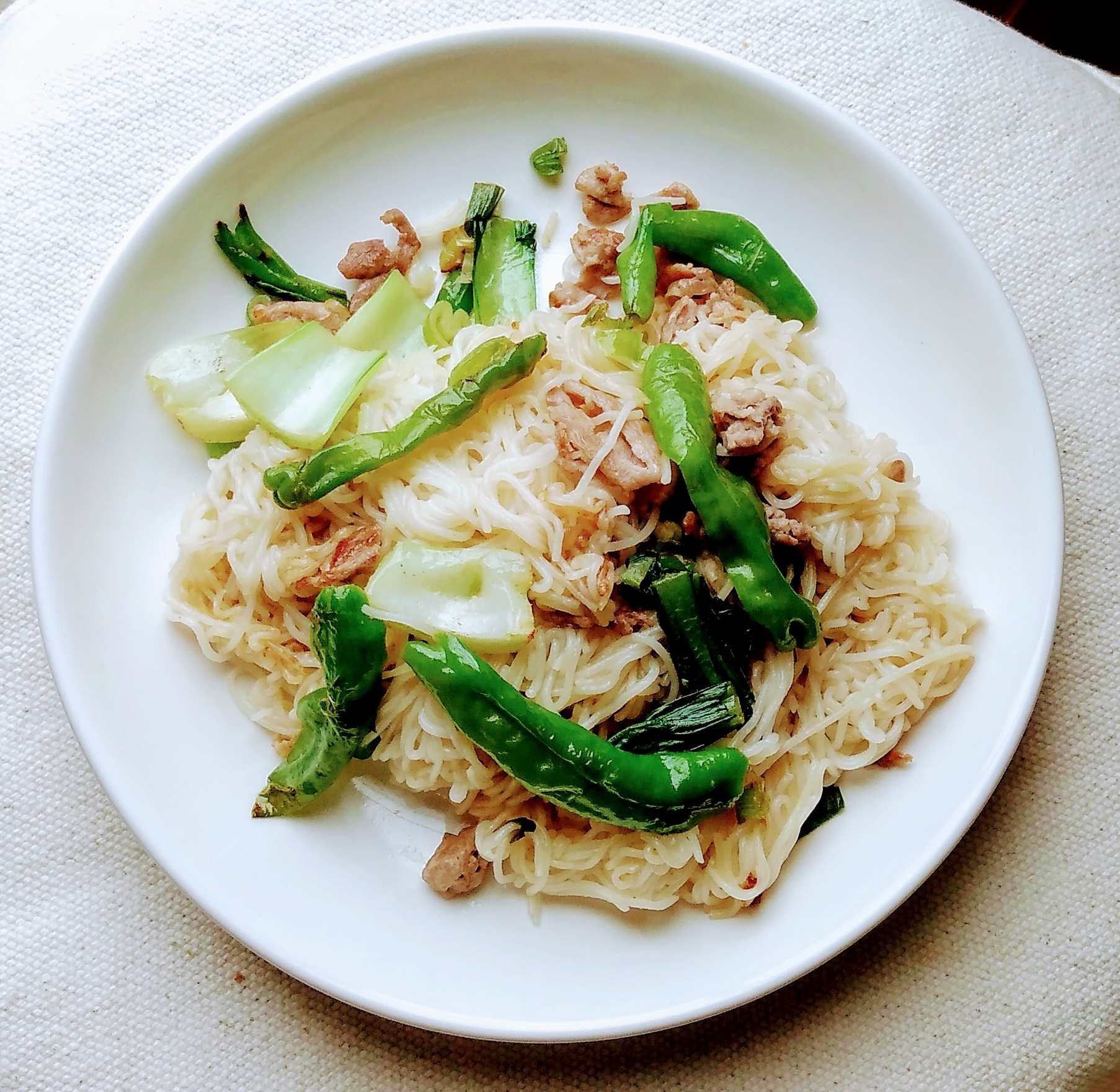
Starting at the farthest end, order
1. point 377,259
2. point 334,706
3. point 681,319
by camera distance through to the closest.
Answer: point 377,259 < point 681,319 < point 334,706

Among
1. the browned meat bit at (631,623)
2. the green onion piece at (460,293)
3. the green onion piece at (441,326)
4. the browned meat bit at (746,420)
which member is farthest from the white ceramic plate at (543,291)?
the browned meat bit at (631,623)

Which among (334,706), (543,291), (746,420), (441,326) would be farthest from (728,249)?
(334,706)

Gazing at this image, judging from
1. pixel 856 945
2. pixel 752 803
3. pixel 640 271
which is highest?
pixel 640 271

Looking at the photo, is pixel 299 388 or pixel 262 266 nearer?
pixel 299 388

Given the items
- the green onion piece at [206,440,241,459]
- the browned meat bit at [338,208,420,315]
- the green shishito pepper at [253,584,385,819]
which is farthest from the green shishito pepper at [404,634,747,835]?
the browned meat bit at [338,208,420,315]

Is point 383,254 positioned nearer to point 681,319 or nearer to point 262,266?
point 262,266

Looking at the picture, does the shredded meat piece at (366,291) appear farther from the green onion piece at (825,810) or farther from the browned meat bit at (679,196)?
the green onion piece at (825,810)

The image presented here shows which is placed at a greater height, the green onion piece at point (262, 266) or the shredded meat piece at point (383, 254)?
the shredded meat piece at point (383, 254)
